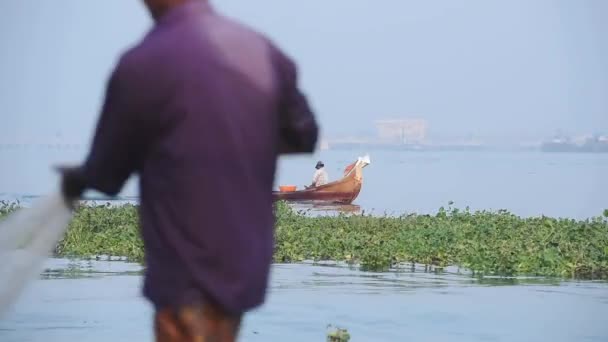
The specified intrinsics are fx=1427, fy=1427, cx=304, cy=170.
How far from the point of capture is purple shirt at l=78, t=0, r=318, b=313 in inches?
118

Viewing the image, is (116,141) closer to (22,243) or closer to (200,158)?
(200,158)

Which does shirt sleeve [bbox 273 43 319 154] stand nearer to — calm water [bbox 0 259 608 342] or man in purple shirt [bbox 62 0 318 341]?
man in purple shirt [bbox 62 0 318 341]

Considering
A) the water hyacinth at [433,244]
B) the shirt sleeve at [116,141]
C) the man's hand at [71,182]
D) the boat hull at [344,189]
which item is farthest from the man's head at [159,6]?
the boat hull at [344,189]

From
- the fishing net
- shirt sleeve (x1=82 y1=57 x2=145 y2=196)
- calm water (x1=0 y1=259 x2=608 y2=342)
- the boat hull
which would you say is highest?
the boat hull

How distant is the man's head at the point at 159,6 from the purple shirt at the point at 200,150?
0.04m

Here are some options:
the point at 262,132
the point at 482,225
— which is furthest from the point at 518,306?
the point at 262,132

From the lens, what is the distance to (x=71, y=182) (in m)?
3.24

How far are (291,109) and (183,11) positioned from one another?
321 millimetres

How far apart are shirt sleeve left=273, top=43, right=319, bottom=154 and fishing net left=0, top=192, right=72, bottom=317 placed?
55 centimetres

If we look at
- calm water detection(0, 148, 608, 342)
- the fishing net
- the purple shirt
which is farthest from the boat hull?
the purple shirt

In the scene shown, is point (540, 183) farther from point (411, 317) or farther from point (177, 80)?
point (177, 80)

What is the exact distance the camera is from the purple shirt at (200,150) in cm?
300

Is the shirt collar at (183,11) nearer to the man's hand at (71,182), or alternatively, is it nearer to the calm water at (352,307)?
the man's hand at (71,182)

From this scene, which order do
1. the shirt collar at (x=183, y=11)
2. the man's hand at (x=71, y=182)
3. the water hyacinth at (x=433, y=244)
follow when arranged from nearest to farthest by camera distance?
the shirt collar at (x=183, y=11), the man's hand at (x=71, y=182), the water hyacinth at (x=433, y=244)
